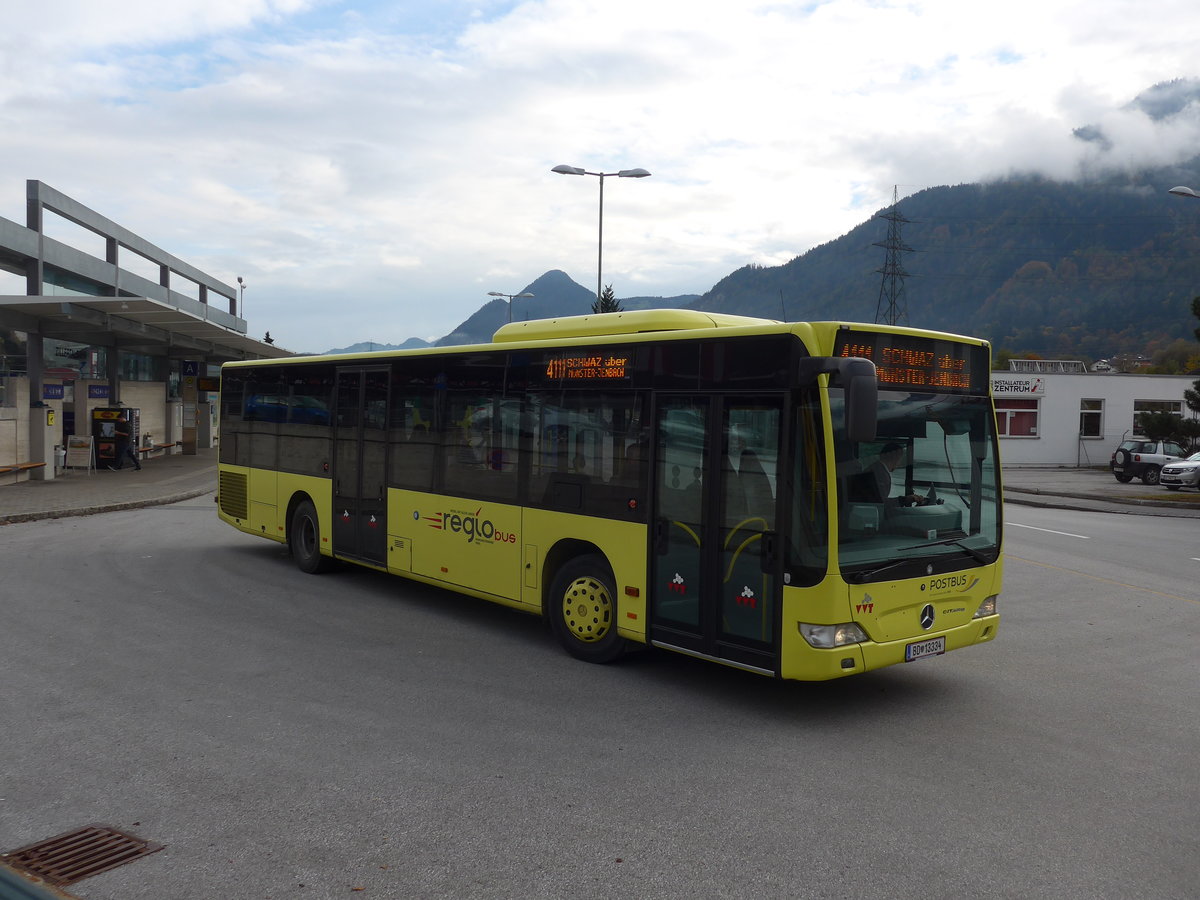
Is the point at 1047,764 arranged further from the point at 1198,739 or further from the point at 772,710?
the point at 772,710

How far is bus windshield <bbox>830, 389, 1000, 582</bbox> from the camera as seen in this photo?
266 inches

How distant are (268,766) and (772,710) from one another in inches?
135

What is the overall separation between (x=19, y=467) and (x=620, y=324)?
70.6 ft

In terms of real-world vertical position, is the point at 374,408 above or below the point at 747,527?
above

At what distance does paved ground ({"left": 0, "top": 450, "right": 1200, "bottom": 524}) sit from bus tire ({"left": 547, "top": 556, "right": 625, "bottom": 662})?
45.2 ft

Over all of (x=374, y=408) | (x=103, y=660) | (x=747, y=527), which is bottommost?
(x=103, y=660)

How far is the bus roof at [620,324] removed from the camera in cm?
835

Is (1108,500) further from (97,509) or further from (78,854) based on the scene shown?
(78,854)

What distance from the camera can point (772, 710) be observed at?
719 centimetres

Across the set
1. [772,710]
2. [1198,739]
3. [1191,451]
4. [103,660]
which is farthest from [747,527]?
[1191,451]

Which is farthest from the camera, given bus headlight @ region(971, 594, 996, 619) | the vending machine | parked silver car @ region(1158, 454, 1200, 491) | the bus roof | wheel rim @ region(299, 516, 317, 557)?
parked silver car @ region(1158, 454, 1200, 491)

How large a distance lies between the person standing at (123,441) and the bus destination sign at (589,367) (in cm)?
2485

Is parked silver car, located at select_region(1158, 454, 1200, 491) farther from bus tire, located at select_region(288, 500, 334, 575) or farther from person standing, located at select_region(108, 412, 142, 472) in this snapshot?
person standing, located at select_region(108, 412, 142, 472)

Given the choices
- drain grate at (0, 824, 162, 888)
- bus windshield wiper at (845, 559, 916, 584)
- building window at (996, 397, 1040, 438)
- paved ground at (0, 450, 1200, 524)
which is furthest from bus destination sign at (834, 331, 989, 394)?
building window at (996, 397, 1040, 438)
